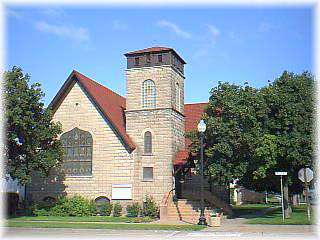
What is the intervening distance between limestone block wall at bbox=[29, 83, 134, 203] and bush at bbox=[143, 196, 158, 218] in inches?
90.4

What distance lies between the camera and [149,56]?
117 ft

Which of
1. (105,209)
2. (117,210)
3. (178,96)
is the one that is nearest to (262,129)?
(178,96)

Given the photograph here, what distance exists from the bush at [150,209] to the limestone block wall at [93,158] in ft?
7.53

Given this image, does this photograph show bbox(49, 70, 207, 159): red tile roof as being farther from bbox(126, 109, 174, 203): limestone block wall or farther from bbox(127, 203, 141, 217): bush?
bbox(127, 203, 141, 217): bush

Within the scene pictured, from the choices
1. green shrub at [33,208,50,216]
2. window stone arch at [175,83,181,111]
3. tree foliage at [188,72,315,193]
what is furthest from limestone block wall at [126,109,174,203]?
green shrub at [33,208,50,216]

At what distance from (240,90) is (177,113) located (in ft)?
26.9

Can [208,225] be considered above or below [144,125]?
below

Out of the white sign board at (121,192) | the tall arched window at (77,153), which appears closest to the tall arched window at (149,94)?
the tall arched window at (77,153)

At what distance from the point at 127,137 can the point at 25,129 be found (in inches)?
351

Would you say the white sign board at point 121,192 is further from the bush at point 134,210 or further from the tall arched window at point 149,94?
the tall arched window at point 149,94

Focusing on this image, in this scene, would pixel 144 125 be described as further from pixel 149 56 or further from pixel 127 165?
pixel 149 56

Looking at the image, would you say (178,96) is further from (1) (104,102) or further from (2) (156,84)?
(1) (104,102)

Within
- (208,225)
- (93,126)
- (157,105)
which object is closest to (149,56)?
(157,105)

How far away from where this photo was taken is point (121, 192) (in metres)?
33.6
